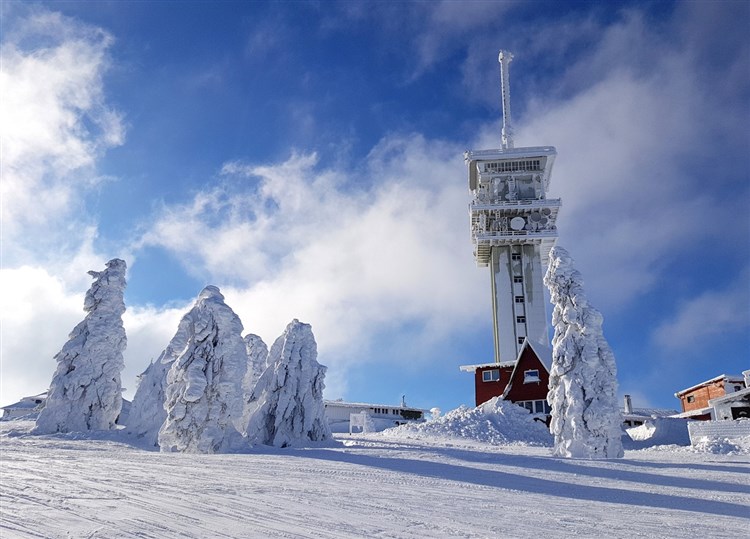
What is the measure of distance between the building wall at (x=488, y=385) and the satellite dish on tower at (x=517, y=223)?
16861 mm

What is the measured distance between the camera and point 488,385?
140 ft

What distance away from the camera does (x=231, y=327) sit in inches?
778

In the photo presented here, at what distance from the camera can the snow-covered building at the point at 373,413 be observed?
4856 centimetres

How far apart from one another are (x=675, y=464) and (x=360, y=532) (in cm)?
1148

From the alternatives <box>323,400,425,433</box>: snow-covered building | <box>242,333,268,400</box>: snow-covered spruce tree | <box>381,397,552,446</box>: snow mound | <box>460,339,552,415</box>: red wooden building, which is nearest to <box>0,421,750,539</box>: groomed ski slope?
<box>381,397,552,446</box>: snow mound

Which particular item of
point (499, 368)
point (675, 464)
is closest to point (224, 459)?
point (675, 464)

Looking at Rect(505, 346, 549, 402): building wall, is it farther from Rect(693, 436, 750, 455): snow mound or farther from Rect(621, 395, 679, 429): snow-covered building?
Rect(693, 436, 750, 455): snow mound

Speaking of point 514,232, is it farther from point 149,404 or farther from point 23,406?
point 23,406

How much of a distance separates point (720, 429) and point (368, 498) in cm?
2363

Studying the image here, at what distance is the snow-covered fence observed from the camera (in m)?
24.7

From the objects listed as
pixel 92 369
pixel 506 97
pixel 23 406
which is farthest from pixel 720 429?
pixel 23 406

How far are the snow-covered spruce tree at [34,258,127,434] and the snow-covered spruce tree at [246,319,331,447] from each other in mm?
9611

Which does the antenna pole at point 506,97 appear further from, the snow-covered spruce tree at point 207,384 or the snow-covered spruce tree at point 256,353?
the snow-covered spruce tree at point 207,384

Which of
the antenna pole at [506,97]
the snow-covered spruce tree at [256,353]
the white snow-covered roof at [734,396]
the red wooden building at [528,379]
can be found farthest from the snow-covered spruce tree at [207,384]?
the antenna pole at [506,97]
